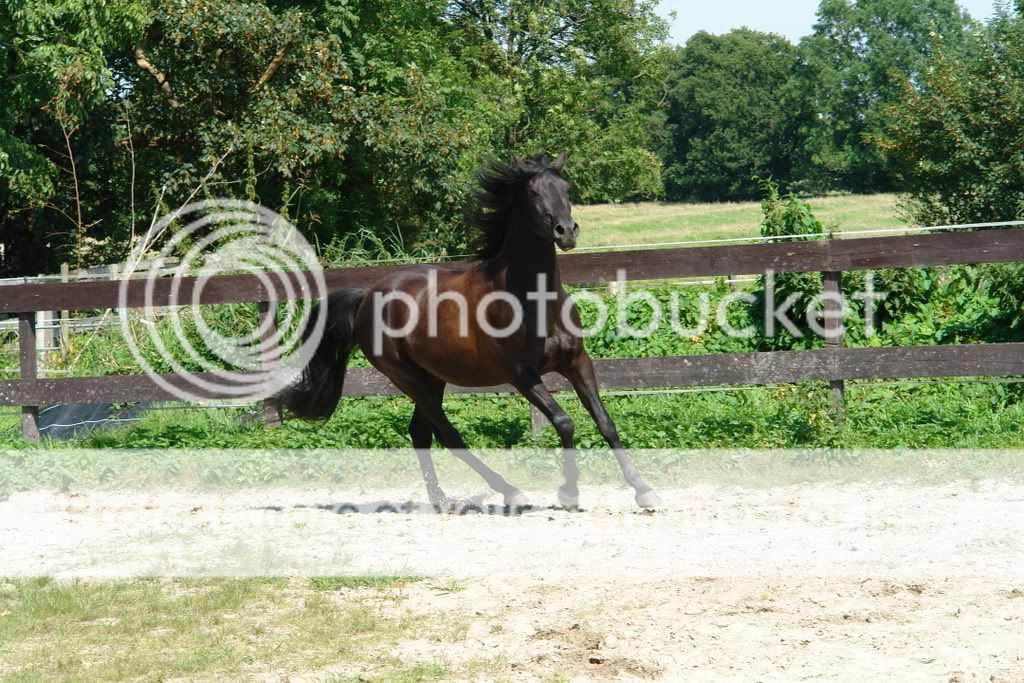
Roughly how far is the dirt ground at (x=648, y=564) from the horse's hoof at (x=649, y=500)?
0.16 ft

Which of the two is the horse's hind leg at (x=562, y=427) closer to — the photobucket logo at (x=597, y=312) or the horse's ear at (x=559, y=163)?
the photobucket logo at (x=597, y=312)

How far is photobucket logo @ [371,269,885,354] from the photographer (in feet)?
19.4

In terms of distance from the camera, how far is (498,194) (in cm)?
615

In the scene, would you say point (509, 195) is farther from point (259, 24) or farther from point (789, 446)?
point (259, 24)

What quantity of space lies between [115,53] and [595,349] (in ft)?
48.4

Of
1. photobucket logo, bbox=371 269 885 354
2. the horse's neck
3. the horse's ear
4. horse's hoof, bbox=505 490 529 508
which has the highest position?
the horse's ear

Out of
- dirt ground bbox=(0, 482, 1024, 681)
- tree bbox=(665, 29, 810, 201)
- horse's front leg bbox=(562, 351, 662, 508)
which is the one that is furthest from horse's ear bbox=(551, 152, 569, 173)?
tree bbox=(665, 29, 810, 201)

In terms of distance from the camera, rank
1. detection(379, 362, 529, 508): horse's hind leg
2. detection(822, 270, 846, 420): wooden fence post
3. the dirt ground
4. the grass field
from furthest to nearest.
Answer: the grass field
detection(822, 270, 846, 420): wooden fence post
detection(379, 362, 529, 508): horse's hind leg
the dirt ground

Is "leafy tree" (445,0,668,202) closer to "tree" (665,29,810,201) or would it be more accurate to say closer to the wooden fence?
the wooden fence

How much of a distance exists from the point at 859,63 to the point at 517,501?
65134mm

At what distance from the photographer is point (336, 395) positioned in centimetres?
700

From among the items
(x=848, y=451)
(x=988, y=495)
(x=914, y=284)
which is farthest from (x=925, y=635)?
(x=914, y=284)

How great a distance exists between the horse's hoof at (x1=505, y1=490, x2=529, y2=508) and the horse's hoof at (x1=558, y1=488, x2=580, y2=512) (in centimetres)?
26

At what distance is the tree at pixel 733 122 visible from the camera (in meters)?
64.9
